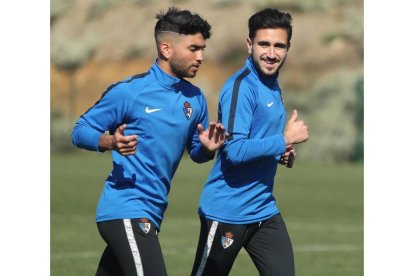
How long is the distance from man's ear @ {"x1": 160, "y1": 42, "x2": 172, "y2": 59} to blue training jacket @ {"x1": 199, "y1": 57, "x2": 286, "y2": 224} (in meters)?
0.47

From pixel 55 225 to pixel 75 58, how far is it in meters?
26.0

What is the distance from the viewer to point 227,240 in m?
8.10

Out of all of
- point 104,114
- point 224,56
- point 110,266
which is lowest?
point 110,266

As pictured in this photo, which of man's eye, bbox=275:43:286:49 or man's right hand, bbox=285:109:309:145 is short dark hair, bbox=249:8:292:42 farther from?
man's right hand, bbox=285:109:309:145

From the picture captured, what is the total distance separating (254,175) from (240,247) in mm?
522

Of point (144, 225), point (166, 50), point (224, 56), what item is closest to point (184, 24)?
point (166, 50)

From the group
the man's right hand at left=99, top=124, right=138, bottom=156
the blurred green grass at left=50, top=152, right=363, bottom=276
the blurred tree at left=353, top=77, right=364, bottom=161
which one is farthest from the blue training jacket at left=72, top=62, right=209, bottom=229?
the blurred tree at left=353, top=77, right=364, bottom=161

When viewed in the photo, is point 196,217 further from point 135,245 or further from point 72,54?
point 72,54

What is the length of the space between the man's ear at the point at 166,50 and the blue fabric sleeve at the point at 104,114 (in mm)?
405

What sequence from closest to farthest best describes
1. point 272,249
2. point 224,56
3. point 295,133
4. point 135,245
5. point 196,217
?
point 135,245 < point 295,133 < point 272,249 < point 196,217 < point 224,56

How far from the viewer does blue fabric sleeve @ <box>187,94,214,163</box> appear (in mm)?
7941
